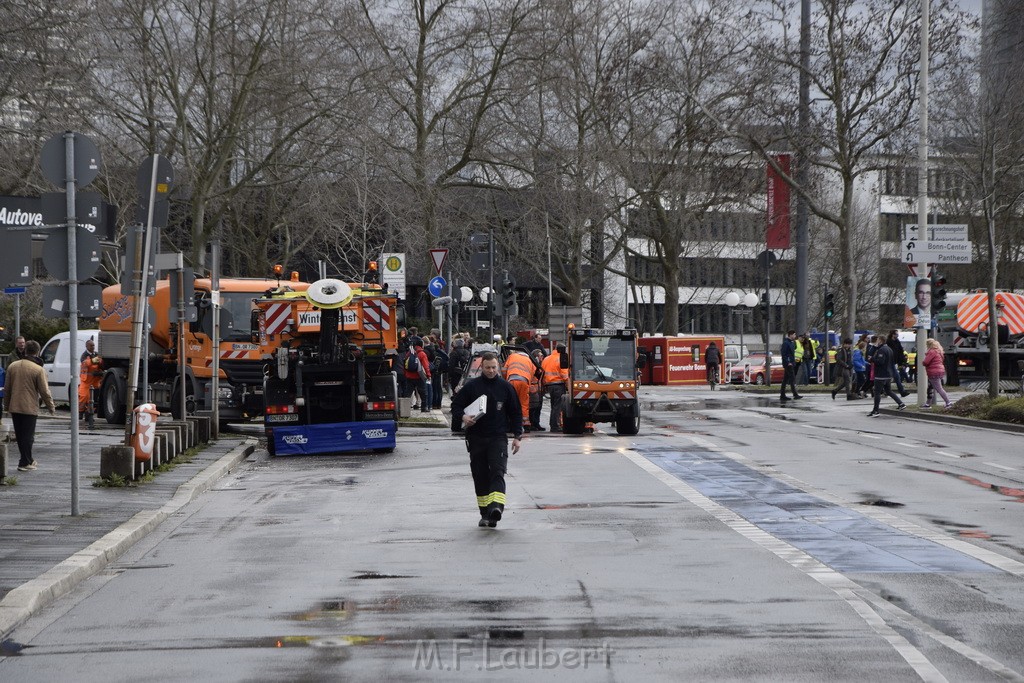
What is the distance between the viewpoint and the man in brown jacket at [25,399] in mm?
18094

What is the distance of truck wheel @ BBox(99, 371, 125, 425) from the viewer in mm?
28906

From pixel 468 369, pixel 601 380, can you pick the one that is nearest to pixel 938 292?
pixel 468 369

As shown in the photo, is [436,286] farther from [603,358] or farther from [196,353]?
[196,353]

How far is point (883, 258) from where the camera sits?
253 ft

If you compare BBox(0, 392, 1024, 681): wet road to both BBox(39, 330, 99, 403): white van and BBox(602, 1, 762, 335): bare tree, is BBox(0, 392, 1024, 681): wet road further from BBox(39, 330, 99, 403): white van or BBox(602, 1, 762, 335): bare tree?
BBox(602, 1, 762, 335): bare tree

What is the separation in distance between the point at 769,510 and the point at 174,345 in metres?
16.9

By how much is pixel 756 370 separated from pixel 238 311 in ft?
112

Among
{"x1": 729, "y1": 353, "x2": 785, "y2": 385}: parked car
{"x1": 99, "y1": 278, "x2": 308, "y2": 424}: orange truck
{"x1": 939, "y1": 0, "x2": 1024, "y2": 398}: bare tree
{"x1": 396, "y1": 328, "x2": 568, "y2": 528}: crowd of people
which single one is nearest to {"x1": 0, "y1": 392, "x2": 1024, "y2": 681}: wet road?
{"x1": 396, "y1": 328, "x2": 568, "y2": 528}: crowd of people

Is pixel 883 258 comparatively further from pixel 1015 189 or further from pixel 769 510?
pixel 769 510

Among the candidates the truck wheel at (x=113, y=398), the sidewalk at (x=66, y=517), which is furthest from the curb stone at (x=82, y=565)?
the truck wheel at (x=113, y=398)

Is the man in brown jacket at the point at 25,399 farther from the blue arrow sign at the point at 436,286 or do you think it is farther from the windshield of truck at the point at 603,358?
the blue arrow sign at the point at 436,286

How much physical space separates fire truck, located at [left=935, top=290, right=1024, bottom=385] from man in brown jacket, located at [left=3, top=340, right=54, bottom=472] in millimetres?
31602

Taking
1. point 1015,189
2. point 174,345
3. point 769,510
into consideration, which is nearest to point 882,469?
point 769,510

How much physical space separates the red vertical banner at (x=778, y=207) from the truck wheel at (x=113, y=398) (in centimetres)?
2098
